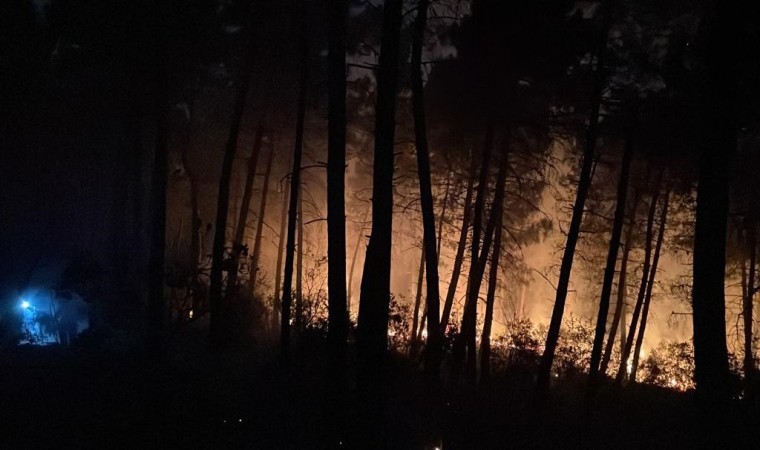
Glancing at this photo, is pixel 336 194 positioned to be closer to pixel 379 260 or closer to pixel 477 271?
pixel 379 260

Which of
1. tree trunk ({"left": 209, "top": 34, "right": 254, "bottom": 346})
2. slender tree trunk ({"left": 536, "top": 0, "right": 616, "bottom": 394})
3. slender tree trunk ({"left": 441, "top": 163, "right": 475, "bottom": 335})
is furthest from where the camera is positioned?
slender tree trunk ({"left": 441, "top": 163, "right": 475, "bottom": 335})

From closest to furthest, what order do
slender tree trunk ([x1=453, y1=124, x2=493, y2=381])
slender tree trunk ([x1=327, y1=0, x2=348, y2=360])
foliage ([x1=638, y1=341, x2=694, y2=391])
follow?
slender tree trunk ([x1=327, y1=0, x2=348, y2=360])
slender tree trunk ([x1=453, y1=124, x2=493, y2=381])
foliage ([x1=638, y1=341, x2=694, y2=391])

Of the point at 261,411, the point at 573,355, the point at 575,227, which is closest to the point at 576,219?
the point at 575,227

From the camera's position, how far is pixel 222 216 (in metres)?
13.4

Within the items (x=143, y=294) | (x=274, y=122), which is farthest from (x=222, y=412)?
(x=143, y=294)

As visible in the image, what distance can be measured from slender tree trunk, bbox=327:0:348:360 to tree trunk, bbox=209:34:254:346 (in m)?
5.63

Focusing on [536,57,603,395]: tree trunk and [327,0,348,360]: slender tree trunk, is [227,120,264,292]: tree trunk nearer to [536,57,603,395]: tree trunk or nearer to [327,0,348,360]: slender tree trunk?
[327,0,348,360]: slender tree trunk

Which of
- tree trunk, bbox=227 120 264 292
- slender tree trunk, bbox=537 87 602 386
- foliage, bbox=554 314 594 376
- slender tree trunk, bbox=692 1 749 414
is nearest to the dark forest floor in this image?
slender tree trunk, bbox=692 1 749 414

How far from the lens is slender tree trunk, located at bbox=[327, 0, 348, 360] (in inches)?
305

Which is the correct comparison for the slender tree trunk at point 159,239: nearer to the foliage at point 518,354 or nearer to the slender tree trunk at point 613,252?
the foliage at point 518,354

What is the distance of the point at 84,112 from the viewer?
20.1 meters

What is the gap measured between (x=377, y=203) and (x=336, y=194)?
0.90 m

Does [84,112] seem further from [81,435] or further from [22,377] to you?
[81,435]

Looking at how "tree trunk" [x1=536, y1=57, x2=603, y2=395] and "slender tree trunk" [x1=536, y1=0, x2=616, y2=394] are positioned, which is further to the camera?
"tree trunk" [x1=536, y1=57, x2=603, y2=395]
